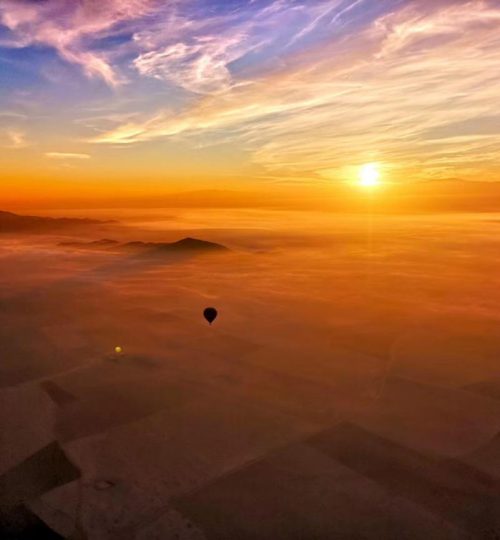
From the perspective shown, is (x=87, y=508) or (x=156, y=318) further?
(x=156, y=318)

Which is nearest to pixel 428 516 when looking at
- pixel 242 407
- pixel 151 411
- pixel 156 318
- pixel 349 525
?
pixel 349 525

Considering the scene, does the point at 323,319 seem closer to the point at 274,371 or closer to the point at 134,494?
the point at 274,371

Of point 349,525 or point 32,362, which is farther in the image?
point 32,362

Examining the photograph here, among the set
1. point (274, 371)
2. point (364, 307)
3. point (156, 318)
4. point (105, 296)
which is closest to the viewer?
point (274, 371)

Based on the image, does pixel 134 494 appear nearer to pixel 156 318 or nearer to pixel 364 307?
pixel 156 318

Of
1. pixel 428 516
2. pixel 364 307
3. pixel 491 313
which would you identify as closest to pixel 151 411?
pixel 428 516

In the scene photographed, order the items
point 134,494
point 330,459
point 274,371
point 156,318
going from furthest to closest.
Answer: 1. point 156,318
2. point 274,371
3. point 330,459
4. point 134,494

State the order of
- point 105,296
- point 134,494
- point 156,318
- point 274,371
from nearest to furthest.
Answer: point 134,494 < point 274,371 < point 156,318 < point 105,296

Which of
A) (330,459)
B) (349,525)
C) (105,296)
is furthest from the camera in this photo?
(105,296)

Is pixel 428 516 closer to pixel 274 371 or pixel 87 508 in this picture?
pixel 87 508
